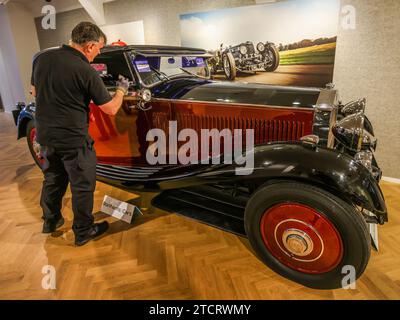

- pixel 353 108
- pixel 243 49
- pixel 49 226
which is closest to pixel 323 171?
pixel 353 108

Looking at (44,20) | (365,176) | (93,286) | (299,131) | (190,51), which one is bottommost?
(93,286)

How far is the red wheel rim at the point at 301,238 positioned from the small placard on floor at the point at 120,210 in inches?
51.2

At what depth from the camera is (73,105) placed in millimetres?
1967

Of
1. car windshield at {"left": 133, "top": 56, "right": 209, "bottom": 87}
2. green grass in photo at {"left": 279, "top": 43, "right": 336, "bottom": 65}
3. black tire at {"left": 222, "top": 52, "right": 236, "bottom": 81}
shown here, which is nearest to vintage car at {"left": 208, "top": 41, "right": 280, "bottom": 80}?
black tire at {"left": 222, "top": 52, "right": 236, "bottom": 81}

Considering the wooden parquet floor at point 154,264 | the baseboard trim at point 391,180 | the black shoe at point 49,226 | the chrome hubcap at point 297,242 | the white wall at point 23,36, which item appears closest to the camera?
the chrome hubcap at point 297,242

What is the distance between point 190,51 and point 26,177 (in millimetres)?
2777

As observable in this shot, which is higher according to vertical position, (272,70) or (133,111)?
(272,70)

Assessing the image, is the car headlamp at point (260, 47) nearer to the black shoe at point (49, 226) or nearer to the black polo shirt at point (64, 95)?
the black polo shirt at point (64, 95)

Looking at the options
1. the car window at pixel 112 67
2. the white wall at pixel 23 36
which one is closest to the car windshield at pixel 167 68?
the car window at pixel 112 67

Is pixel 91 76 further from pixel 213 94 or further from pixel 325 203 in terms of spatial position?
pixel 325 203

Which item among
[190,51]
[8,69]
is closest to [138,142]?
[190,51]

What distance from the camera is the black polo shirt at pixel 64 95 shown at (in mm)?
1871

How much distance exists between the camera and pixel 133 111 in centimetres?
256

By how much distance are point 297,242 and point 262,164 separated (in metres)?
0.53
